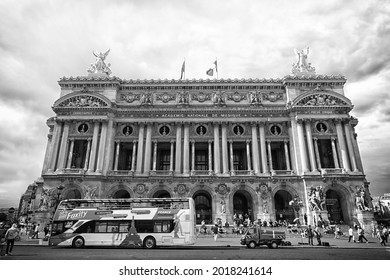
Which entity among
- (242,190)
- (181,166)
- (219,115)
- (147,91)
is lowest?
(242,190)

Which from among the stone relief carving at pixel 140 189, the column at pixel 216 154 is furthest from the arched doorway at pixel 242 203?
the stone relief carving at pixel 140 189

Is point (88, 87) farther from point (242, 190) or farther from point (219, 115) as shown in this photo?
point (242, 190)

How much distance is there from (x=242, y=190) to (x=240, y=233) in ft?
26.5

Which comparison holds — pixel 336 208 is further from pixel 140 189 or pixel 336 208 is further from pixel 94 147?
pixel 94 147

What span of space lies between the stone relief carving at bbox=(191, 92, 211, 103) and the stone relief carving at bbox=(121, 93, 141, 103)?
9325 millimetres

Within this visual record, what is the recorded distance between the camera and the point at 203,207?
4106 centimetres

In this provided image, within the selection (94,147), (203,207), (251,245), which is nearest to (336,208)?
(203,207)

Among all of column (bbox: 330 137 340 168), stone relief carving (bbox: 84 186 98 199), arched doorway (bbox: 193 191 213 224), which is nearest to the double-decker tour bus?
stone relief carving (bbox: 84 186 98 199)

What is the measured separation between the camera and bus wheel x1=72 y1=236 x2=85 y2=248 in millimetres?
20367

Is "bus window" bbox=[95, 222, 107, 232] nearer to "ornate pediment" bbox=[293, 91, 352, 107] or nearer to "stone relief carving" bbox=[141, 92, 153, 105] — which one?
"stone relief carving" bbox=[141, 92, 153, 105]

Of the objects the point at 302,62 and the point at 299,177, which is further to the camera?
the point at 302,62

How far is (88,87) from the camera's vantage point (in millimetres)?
44250
